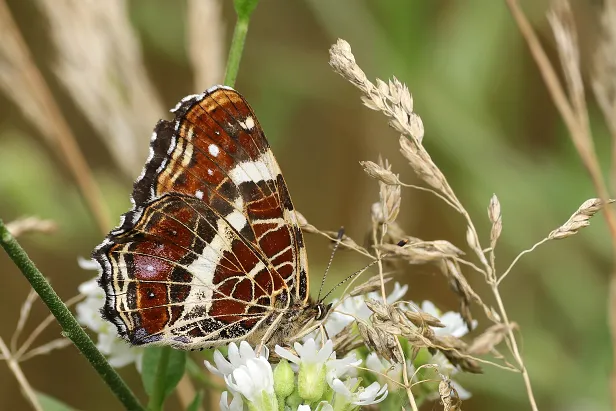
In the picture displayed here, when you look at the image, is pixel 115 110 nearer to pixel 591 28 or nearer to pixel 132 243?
pixel 132 243

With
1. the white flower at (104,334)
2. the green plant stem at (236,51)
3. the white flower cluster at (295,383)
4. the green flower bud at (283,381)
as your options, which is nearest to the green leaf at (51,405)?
the white flower at (104,334)

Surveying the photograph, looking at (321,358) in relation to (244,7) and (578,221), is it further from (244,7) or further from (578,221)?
(244,7)

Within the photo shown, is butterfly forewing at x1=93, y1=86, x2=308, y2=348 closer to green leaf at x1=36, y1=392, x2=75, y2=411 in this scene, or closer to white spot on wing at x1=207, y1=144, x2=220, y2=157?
white spot on wing at x1=207, y1=144, x2=220, y2=157

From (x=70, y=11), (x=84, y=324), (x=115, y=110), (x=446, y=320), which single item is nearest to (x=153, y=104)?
(x=115, y=110)

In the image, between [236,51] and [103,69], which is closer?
[236,51]

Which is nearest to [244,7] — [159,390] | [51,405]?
[159,390]

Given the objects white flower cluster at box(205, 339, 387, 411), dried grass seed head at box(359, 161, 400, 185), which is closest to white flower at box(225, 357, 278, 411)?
white flower cluster at box(205, 339, 387, 411)
